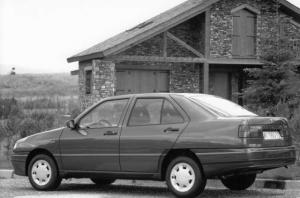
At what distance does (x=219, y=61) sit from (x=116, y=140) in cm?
1852

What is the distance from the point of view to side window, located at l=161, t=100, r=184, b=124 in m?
11.0

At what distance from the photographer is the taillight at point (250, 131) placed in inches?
406

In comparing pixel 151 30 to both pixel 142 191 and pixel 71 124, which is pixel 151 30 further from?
pixel 142 191

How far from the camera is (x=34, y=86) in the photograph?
9538cm

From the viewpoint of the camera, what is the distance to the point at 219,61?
29.6 meters

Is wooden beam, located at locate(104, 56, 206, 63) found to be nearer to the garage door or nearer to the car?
the garage door

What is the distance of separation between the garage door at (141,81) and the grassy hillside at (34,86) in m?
52.6

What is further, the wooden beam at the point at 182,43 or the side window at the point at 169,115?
the wooden beam at the point at 182,43

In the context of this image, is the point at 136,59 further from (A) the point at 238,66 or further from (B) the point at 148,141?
(B) the point at 148,141

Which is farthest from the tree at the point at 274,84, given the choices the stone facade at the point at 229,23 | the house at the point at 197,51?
the stone facade at the point at 229,23

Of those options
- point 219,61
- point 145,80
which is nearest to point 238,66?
point 219,61

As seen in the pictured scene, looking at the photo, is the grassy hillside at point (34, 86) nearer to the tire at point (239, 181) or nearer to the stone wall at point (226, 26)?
the stone wall at point (226, 26)

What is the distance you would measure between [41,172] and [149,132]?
217 cm

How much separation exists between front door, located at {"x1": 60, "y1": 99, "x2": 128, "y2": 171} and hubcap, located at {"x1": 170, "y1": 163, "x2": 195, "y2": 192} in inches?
43.6
